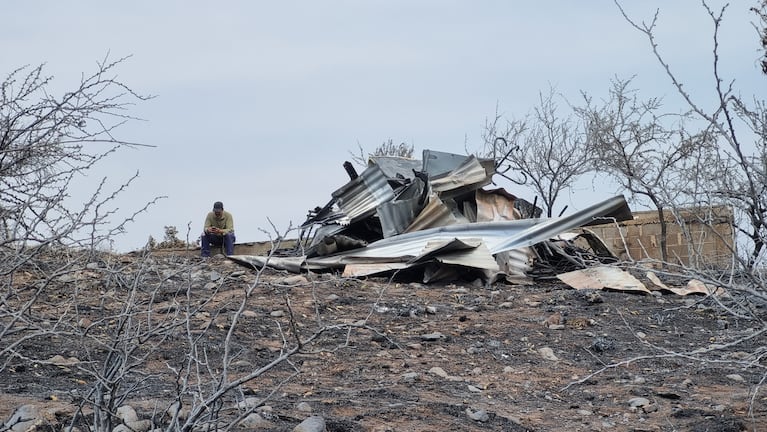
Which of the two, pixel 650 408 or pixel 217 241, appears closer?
pixel 650 408

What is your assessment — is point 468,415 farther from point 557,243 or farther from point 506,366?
point 557,243

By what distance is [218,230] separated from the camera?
45.1ft

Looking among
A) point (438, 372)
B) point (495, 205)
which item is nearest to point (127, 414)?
point (438, 372)

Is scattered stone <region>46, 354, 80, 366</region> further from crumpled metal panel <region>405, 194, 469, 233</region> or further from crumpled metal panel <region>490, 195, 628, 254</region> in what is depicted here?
crumpled metal panel <region>405, 194, 469, 233</region>

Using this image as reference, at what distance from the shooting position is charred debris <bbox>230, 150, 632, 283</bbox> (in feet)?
34.4

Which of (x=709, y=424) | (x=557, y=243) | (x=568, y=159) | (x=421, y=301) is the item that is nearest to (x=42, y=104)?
(x=709, y=424)

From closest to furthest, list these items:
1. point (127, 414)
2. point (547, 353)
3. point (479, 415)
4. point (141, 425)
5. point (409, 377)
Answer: point (141, 425) < point (127, 414) < point (479, 415) < point (409, 377) < point (547, 353)

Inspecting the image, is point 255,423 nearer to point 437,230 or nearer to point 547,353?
point 547,353

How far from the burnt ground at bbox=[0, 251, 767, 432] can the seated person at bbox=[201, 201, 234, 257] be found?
3.81 metres

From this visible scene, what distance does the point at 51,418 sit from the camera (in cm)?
444

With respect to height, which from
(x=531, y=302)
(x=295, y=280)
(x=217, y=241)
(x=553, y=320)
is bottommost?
(x=553, y=320)

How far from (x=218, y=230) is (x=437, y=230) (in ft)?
13.4

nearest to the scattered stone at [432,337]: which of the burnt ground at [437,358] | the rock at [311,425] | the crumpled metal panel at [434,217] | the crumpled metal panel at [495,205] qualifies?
the burnt ground at [437,358]

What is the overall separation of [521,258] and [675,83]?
671cm
